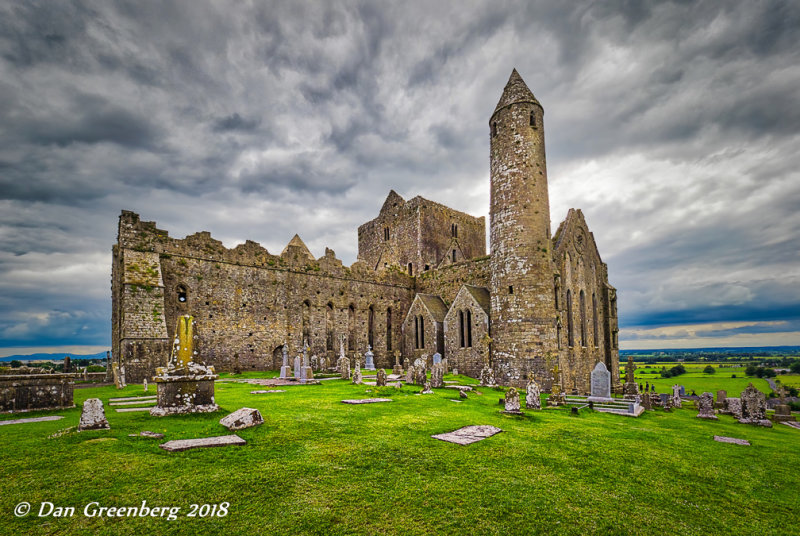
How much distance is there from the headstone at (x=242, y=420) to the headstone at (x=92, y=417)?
189 cm

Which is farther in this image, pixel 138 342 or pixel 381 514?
pixel 138 342

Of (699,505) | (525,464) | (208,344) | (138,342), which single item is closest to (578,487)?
(525,464)

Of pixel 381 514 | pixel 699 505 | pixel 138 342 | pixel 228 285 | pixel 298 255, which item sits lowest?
pixel 699 505

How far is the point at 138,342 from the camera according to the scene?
18.2 metres

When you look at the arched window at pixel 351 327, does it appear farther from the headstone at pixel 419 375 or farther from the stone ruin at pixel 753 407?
the stone ruin at pixel 753 407

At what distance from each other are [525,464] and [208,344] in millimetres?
21100

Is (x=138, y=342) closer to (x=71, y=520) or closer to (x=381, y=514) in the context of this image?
(x=71, y=520)

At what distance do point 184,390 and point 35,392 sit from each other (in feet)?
13.1

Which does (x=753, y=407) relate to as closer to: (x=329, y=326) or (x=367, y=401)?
(x=367, y=401)

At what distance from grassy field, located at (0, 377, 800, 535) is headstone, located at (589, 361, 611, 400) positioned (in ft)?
25.3

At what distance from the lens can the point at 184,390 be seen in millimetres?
8523

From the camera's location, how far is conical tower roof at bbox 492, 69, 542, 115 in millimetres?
22094

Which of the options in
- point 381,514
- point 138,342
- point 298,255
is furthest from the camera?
point 298,255

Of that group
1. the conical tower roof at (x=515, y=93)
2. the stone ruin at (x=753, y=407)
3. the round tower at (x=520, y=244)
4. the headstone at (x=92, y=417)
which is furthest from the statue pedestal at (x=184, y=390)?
the conical tower roof at (x=515, y=93)
